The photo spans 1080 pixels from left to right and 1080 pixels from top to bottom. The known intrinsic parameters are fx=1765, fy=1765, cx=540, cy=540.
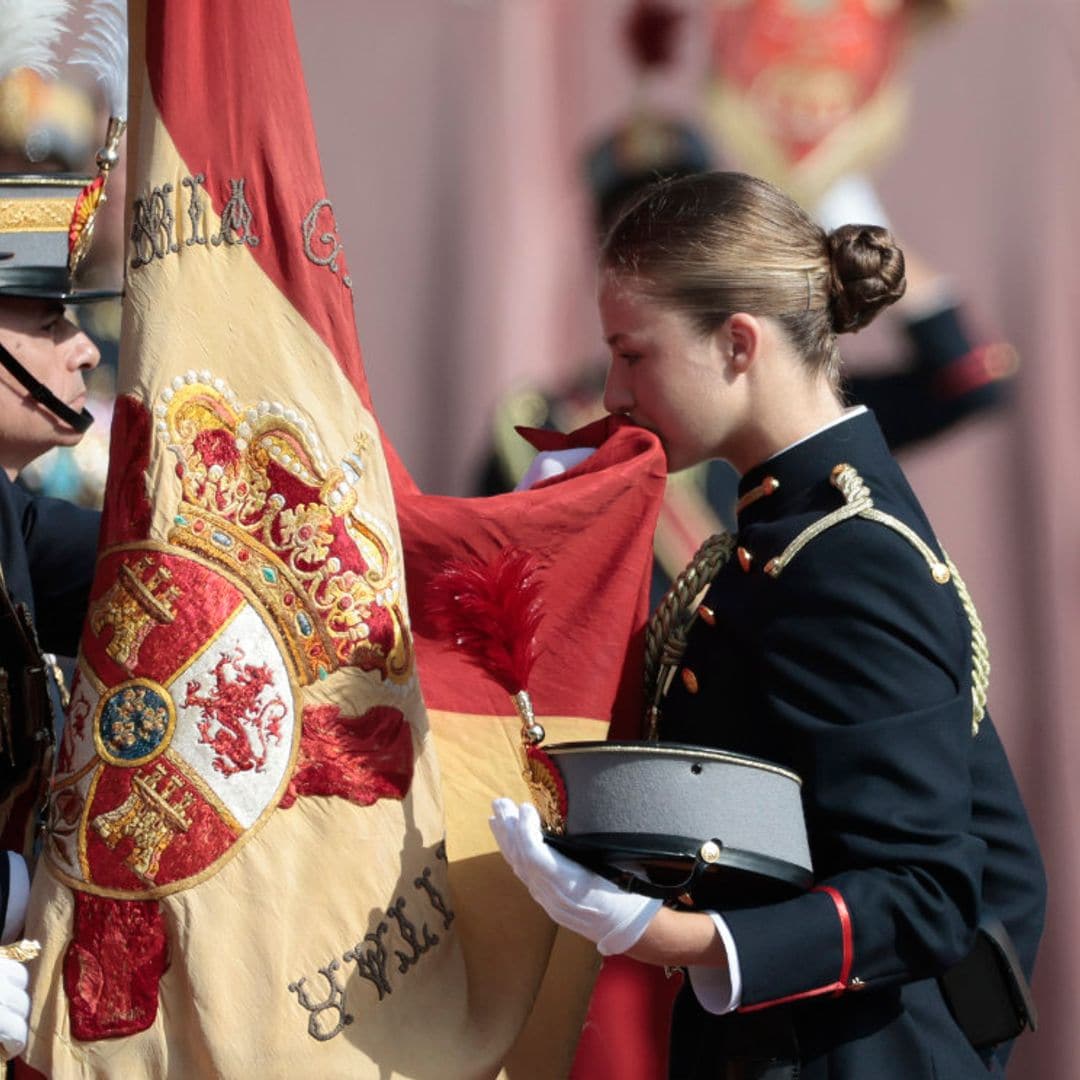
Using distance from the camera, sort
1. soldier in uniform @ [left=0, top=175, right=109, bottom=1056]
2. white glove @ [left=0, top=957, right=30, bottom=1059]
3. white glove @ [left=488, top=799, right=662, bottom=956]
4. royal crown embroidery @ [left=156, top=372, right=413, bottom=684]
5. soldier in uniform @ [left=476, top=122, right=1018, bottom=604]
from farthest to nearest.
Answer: soldier in uniform @ [left=476, top=122, right=1018, bottom=604] → soldier in uniform @ [left=0, top=175, right=109, bottom=1056] → royal crown embroidery @ [left=156, top=372, right=413, bottom=684] → white glove @ [left=0, top=957, right=30, bottom=1059] → white glove @ [left=488, top=799, right=662, bottom=956]

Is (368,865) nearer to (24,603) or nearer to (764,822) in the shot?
(764,822)

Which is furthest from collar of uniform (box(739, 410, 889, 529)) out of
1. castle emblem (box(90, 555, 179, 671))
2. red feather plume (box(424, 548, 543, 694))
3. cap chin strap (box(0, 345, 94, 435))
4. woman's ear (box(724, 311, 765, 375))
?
cap chin strap (box(0, 345, 94, 435))

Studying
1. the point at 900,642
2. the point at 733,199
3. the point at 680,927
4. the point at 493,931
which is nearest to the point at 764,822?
the point at 680,927

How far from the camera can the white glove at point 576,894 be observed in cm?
184

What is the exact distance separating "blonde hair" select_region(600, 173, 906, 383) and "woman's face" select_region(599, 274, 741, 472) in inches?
0.7

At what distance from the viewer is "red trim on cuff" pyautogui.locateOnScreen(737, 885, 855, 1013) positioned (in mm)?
1878

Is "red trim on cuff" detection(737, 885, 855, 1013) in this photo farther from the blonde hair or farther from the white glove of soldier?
the white glove of soldier

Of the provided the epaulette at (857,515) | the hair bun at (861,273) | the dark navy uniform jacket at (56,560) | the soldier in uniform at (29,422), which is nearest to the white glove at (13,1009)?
the soldier in uniform at (29,422)

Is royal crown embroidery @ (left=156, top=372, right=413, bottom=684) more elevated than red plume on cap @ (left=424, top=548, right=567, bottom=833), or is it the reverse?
royal crown embroidery @ (left=156, top=372, right=413, bottom=684)

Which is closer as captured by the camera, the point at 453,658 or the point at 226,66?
the point at 226,66

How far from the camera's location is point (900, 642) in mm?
1952

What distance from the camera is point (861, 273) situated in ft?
7.17

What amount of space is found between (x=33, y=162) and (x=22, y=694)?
27.7 inches

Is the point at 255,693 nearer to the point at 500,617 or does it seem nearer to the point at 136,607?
the point at 136,607
